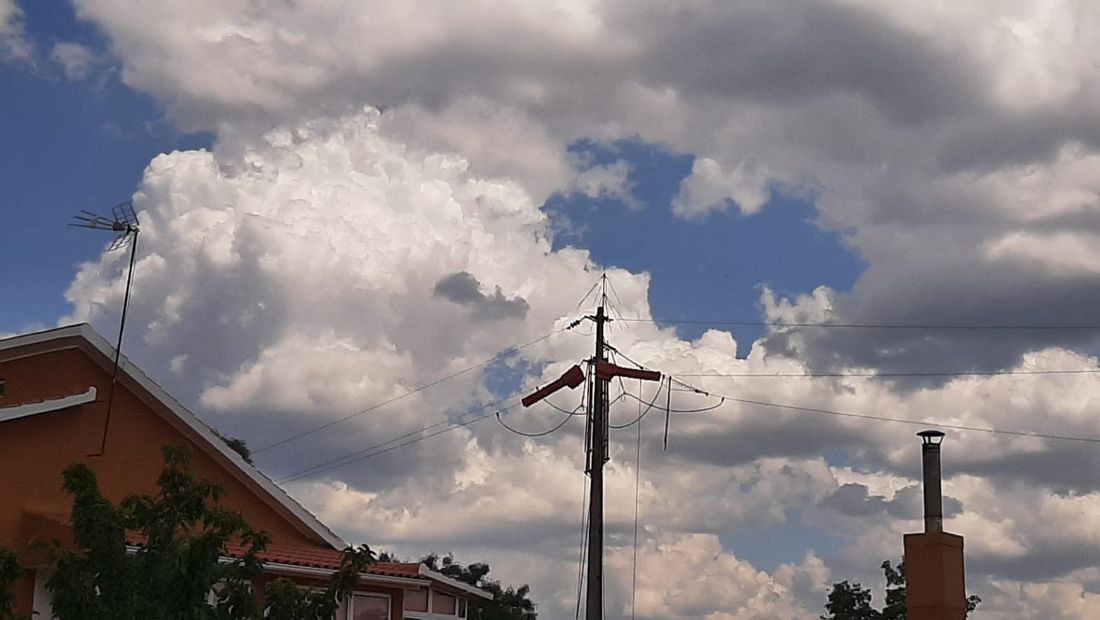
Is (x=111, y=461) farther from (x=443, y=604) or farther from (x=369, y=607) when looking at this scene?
(x=443, y=604)

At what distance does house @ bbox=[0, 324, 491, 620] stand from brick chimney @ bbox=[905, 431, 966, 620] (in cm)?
788

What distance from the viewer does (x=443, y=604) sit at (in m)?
26.6

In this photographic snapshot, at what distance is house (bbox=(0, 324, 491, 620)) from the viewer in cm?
2259

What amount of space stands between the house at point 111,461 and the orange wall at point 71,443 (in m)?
0.02

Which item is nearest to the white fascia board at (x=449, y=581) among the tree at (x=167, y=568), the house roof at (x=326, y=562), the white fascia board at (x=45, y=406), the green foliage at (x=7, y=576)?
the house roof at (x=326, y=562)

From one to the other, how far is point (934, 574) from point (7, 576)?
551 inches

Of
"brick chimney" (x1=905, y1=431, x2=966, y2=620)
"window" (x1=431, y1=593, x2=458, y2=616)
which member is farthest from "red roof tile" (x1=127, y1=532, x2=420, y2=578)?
"brick chimney" (x1=905, y1=431, x2=966, y2=620)

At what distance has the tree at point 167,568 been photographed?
43.9 feet

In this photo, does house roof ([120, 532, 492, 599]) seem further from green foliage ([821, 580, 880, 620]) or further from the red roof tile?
green foliage ([821, 580, 880, 620])

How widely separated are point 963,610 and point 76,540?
1414 centimetres

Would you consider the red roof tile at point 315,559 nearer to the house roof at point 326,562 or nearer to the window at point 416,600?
the house roof at point 326,562

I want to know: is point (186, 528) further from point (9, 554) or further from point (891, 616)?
point (891, 616)

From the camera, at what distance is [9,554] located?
14.0 metres

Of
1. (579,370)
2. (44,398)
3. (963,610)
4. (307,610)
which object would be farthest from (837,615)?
(307,610)
